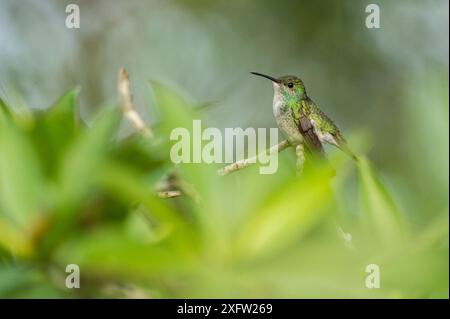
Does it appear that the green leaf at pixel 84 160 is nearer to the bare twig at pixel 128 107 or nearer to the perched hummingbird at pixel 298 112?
the bare twig at pixel 128 107

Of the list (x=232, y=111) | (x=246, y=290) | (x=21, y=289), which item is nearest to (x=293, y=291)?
(x=246, y=290)

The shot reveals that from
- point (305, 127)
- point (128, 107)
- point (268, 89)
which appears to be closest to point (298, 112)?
point (305, 127)

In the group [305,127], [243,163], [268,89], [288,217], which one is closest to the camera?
[288,217]

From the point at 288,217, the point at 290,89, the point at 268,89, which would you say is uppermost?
the point at 268,89

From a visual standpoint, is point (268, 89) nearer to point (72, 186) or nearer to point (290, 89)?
point (290, 89)

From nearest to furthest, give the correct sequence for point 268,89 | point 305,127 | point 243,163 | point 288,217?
point 288,217, point 243,163, point 305,127, point 268,89

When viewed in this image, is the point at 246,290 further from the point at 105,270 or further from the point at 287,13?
the point at 287,13

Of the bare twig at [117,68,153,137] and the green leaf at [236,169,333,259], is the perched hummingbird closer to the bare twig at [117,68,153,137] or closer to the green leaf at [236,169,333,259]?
the bare twig at [117,68,153,137]

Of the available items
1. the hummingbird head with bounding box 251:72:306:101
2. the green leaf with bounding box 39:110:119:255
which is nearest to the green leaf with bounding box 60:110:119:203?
the green leaf with bounding box 39:110:119:255

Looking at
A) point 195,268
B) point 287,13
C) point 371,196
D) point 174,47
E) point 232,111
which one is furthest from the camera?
point 287,13
